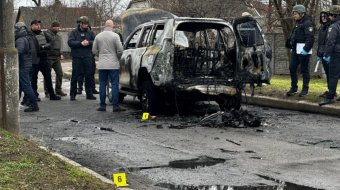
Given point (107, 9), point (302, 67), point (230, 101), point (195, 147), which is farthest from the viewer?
point (107, 9)

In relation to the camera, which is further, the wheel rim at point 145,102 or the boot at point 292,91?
the boot at point 292,91

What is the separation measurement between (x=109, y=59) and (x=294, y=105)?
3.85 m

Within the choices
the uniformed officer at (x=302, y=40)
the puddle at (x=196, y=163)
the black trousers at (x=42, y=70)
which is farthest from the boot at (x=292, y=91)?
the puddle at (x=196, y=163)

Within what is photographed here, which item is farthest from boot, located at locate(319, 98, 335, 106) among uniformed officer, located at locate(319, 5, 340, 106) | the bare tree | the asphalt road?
the bare tree

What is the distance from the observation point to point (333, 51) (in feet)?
38.5

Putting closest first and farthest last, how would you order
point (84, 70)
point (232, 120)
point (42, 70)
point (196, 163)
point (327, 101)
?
point (196, 163)
point (232, 120)
point (327, 101)
point (42, 70)
point (84, 70)

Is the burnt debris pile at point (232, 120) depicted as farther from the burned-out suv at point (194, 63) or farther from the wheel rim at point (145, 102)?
the wheel rim at point (145, 102)

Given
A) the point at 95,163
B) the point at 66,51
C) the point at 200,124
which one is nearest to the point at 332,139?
the point at 200,124

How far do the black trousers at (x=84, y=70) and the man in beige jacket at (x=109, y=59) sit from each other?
2139 mm

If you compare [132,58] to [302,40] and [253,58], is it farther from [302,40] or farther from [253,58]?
[302,40]

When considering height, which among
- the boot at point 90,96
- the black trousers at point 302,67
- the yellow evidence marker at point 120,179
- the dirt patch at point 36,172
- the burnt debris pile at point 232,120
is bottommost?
the boot at point 90,96

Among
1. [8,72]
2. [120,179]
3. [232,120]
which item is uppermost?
[8,72]

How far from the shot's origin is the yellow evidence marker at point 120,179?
232 inches

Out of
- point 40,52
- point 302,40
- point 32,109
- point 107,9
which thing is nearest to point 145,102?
point 32,109
